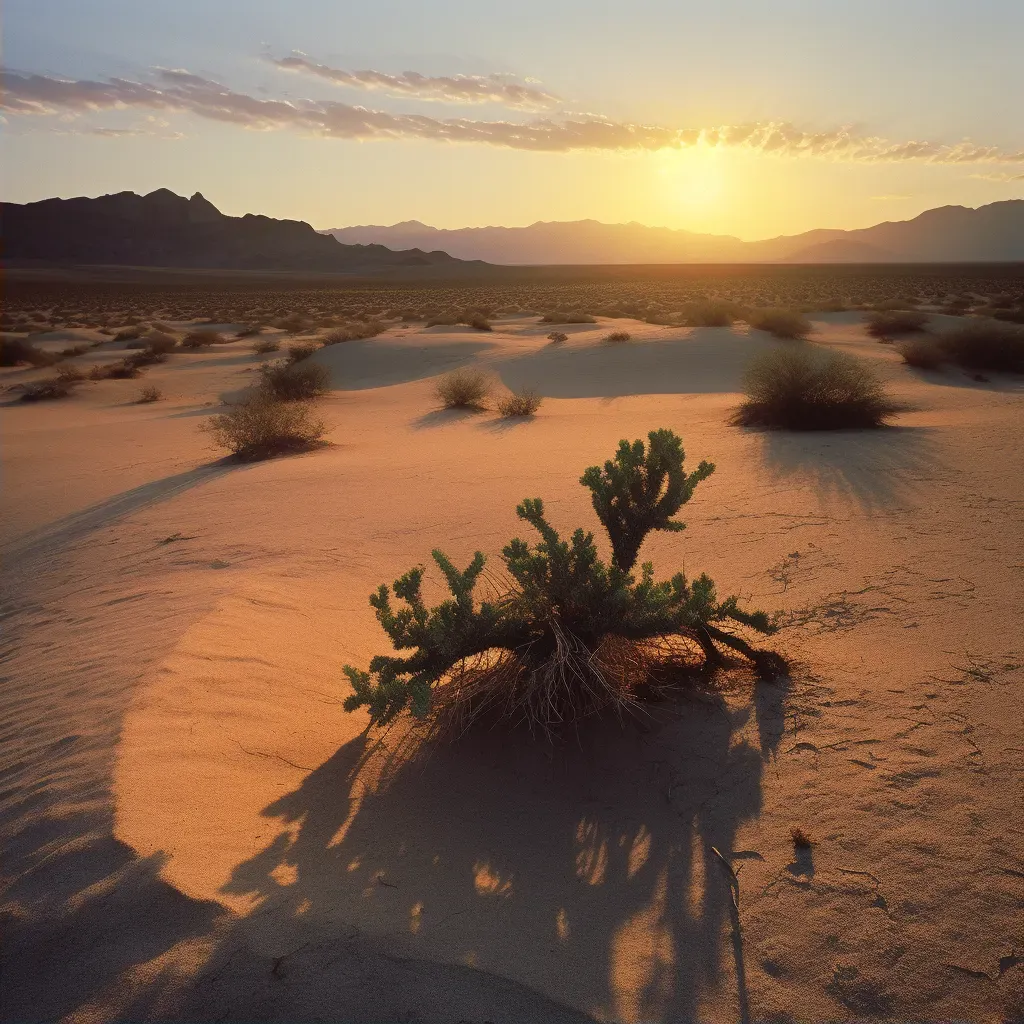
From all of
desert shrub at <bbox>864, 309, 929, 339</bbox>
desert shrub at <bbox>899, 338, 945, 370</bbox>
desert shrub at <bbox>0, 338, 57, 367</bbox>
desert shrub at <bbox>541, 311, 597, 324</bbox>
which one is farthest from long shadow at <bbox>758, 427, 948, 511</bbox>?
desert shrub at <bbox>0, 338, 57, 367</bbox>

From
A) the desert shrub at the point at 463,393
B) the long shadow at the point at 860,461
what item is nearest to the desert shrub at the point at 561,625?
the long shadow at the point at 860,461

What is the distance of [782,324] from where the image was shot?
1936 centimetres

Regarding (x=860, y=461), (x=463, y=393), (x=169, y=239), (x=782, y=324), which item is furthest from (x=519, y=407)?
(x=169, y=239)

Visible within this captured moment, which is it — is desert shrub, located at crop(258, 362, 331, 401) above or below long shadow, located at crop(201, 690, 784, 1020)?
above

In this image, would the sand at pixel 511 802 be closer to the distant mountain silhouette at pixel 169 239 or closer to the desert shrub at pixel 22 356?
the desert shrub at pixel 22 356

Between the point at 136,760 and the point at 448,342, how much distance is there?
19724 mm

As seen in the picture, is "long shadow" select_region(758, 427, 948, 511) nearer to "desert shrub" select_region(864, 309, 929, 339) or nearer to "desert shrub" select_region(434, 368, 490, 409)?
"desert shrub" select_region(434, 368, 490, 409)

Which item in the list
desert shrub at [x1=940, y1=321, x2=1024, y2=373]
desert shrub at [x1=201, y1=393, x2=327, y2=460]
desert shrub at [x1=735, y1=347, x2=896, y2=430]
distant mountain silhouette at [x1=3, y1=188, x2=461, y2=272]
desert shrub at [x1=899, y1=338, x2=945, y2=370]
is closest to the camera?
desert shrub at [x1=735, y1=347, x2=896, y2=430]

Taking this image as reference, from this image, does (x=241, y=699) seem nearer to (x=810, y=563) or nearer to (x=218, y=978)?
(x=218, y=978)

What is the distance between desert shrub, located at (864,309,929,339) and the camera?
70.8 ft

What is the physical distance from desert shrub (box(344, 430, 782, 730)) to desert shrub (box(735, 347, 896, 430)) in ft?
22.2

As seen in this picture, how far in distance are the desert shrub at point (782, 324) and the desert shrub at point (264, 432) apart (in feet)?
42.2

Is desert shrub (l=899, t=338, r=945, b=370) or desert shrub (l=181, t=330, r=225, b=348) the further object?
desert shrub (l=181, t=330, r=225, b=348)

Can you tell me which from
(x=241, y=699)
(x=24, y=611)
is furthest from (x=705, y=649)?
(x=24, y=611)
